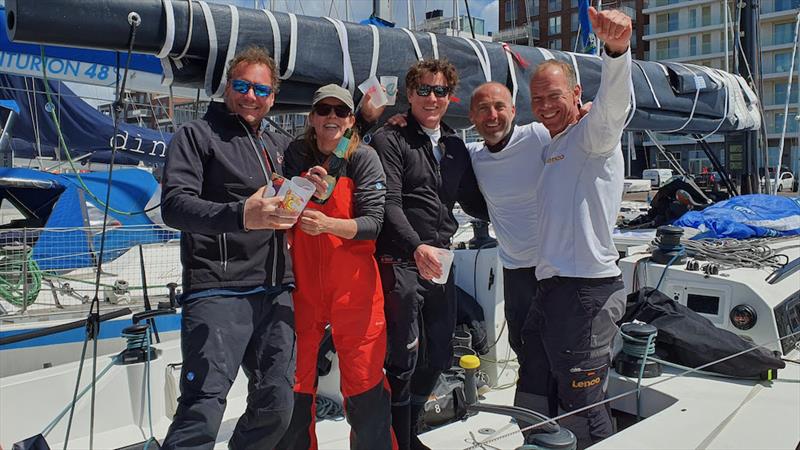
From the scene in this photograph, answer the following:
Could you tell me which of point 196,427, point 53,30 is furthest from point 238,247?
point 53,30

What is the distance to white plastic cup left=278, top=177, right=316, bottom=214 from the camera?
1843 mm

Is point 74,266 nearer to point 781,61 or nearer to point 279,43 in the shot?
point 279,43

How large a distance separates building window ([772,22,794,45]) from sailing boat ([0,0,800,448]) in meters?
44.2

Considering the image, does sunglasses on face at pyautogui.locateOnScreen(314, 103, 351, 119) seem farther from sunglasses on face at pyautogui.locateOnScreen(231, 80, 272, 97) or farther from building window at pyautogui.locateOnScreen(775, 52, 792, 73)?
building window at pyautogui.locateOnScreen(775, 52, 792, 73)

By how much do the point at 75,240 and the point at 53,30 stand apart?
3.49 metres

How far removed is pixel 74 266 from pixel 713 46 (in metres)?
46.7

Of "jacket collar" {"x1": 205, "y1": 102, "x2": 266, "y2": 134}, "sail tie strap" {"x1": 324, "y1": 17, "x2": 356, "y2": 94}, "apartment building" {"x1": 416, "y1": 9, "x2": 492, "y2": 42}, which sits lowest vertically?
"jacket collar" {"x1": 205, "y1": 102, "x2": 266, "y2": 134}

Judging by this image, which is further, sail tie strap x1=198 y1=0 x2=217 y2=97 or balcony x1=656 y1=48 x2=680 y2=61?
balcony x1=656 y1=48 x2=680 y2=61

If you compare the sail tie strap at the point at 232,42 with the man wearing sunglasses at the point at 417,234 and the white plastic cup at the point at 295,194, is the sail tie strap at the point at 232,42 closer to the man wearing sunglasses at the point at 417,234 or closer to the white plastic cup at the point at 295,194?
the man wearing sunglasses at the point at 417,234

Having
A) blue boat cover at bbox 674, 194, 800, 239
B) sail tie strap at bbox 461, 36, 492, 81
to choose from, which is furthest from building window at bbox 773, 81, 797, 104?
sail tie strap at bbox 461, 36, 492, 81

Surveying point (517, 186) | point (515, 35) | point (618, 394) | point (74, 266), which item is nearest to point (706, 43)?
point (515, 35)

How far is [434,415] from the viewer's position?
3.09 meters

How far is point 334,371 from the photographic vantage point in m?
3.25

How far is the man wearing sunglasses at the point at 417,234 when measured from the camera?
2.36 meters
